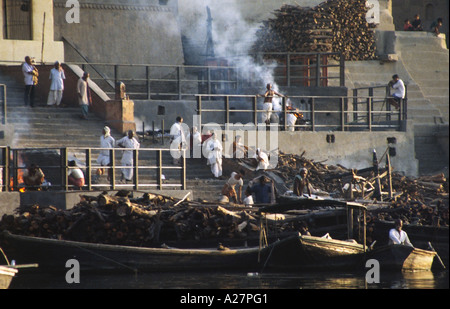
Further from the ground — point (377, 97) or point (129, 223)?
point (377, 97)

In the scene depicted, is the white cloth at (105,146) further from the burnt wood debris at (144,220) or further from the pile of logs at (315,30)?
the pile of logs at (315,30)

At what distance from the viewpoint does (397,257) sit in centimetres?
2736

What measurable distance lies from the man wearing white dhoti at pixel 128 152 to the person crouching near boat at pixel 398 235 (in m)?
6.79

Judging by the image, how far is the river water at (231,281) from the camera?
2443 centimetres

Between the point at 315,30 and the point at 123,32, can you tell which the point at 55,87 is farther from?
the point at 315,30

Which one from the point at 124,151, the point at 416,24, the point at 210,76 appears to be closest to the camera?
the point at 124,151

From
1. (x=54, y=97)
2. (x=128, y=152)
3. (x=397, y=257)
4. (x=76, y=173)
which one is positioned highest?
(x=54, y=97)

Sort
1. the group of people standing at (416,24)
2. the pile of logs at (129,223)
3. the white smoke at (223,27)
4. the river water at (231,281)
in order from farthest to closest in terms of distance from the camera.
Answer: the group of people standing at (416,24)
the white smoke at (223,27)
the pile of logs at (129,223)
the river water at (231,281)

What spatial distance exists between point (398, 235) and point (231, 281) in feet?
16.1

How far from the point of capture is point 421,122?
138 ft

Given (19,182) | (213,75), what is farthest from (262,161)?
(213,75)

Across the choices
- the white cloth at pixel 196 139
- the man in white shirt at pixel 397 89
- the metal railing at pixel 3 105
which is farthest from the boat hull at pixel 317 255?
the man in white shirt at pixel 397 89

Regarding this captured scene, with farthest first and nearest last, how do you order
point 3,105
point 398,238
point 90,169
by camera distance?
point 3,105, point 90,169, point 398,238

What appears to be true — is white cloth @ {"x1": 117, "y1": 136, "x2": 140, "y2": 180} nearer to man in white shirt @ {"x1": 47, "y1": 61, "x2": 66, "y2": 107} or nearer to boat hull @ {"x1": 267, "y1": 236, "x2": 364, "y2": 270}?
man in white shirt @ {"x1": 47, "y1": 61, "x2": 66, "y2": 107}
